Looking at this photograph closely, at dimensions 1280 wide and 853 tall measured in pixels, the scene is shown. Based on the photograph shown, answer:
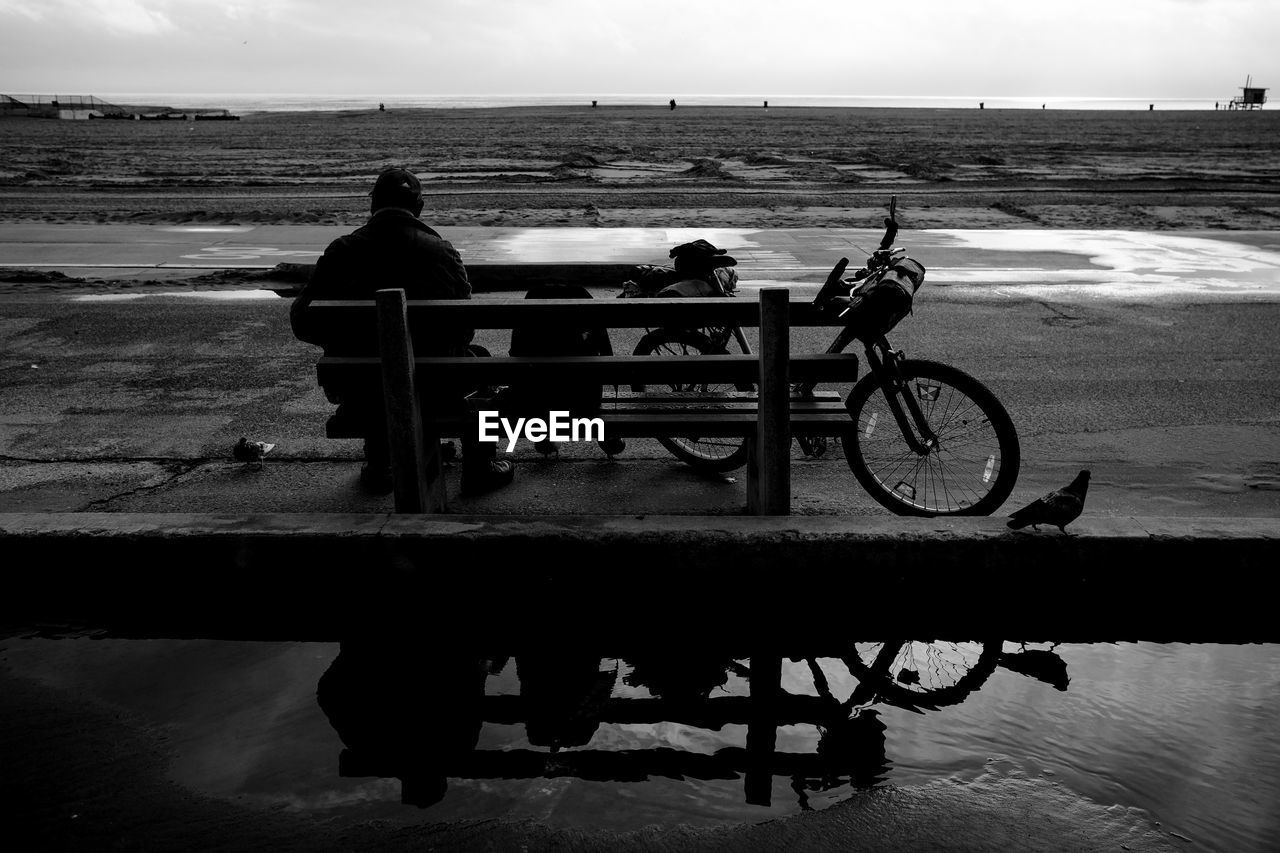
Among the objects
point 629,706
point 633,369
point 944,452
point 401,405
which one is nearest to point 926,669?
point 629,706

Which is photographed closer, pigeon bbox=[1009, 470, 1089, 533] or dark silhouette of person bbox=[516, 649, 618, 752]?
dark silhouette of person bbox=[516, 649, 618, 752]

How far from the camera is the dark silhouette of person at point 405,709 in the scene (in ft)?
10.9

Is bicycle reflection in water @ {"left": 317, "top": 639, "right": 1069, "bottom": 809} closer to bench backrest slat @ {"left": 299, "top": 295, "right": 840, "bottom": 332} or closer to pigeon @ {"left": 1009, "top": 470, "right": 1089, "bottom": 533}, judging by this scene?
pigeon @ {"left": 1009, "top": 470, "right": 1089, "bottom": 533}

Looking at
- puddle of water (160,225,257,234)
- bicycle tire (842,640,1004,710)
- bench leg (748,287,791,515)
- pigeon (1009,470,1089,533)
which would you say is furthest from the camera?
puddle of water (160,225,257,234)

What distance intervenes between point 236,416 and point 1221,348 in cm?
747

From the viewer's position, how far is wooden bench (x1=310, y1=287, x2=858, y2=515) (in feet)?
14.1

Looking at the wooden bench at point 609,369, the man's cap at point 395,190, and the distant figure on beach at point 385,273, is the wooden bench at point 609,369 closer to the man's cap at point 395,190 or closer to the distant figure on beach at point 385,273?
the distant figure on beach at point 385,273

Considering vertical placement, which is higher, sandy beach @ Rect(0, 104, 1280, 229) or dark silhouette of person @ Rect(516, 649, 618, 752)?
sandy beach @ Rect(0, 104, 1280, 229)

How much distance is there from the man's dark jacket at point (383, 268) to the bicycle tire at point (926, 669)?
7.83ft

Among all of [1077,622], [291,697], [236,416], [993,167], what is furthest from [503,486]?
[993,167]

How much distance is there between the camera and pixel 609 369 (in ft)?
14.5

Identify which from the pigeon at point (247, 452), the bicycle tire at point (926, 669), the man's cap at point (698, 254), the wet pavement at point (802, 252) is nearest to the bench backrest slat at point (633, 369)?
the bicycle tire at point (926, 669)

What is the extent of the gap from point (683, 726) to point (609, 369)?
5.13 feet

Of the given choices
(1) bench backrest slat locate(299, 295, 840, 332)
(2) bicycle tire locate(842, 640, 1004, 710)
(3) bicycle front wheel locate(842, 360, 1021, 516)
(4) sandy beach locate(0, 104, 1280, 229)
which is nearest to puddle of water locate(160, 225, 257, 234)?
(4) sandy beach locate(0, 104, 1280, 229)
